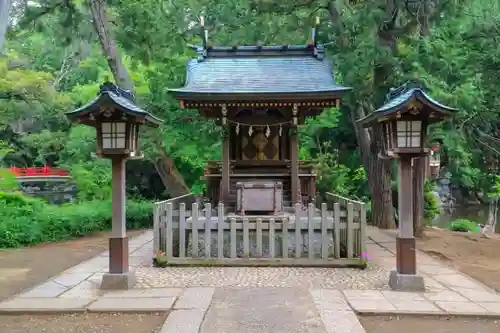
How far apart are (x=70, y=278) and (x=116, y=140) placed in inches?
96.8

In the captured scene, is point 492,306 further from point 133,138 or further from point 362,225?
point 133,138

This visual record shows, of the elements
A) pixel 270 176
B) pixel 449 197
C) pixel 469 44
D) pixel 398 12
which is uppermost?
pixel 398 12

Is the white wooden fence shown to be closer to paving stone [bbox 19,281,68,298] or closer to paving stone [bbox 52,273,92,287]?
paving stone [bbox 52,273,92,287]

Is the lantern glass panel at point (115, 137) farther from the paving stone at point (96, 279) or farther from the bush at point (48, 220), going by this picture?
the bush at point (48, 220)

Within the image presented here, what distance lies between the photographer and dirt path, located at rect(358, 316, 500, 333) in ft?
16.2

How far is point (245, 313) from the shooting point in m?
5.36

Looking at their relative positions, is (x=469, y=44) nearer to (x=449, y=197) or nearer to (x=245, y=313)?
(x=245, y=313)

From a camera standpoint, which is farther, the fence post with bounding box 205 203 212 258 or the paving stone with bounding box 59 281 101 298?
the fence post with bounding box 205 203 212 258

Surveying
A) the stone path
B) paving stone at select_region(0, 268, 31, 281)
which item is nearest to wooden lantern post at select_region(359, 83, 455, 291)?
the stone path

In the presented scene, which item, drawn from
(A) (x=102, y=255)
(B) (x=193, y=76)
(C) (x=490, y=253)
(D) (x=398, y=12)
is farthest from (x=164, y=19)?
(C) (x=490, y=253)

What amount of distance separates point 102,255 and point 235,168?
3822mm

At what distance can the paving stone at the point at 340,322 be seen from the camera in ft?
15.7

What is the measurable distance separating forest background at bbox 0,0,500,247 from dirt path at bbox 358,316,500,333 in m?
5.55

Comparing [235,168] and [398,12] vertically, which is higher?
[398,12]
